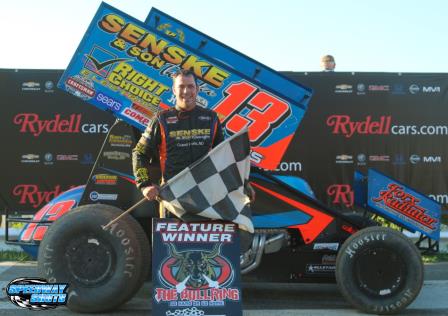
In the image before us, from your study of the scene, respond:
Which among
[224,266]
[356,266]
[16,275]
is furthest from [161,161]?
[16,275]

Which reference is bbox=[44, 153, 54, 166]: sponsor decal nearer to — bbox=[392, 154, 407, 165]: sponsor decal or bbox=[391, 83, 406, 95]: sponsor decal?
bbox=[392, 154, 407, 165]: sponsor decal

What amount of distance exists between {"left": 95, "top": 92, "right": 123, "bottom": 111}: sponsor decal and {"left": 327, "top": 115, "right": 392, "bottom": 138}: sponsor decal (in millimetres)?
4696

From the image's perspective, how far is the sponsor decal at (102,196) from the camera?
4504mm

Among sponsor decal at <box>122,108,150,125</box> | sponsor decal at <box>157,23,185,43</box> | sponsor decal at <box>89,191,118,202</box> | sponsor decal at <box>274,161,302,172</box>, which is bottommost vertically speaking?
sponsor decal at <box>274,161,302,172</box>

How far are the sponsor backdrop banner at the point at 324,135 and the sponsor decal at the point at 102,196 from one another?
12.4ft

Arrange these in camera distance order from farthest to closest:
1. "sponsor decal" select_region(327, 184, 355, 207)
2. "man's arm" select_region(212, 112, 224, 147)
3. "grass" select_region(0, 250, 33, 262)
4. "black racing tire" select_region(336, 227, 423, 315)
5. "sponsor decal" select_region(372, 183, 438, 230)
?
"sponsor decal" select_region(327, 184, 355, 207)
"grass" select_region(0, 250, 33, 262)
"sponsor decal" select_region(372, 183, 438, 230)
"black racing tire" select_region(336, 227, 423, 315)
"man's arm" select_region(212, 112, 224, 147)

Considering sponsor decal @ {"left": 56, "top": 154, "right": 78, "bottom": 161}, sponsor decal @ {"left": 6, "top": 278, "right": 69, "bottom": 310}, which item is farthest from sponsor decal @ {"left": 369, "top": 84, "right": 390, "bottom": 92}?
sponsor decal @ {"left": 6, "top": 278, "right": 69, "bottom": 310}

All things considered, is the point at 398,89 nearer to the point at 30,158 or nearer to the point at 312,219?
the point at 312,219

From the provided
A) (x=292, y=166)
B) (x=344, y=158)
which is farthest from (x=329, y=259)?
(x=344, y=158)

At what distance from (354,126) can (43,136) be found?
4.93 meters

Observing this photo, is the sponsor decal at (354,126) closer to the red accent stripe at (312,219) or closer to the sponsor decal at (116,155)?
the red accent stripe at (312,219)

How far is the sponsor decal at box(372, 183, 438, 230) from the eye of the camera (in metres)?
4.88

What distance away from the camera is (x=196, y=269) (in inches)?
128

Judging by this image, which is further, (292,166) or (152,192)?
(292,166)
